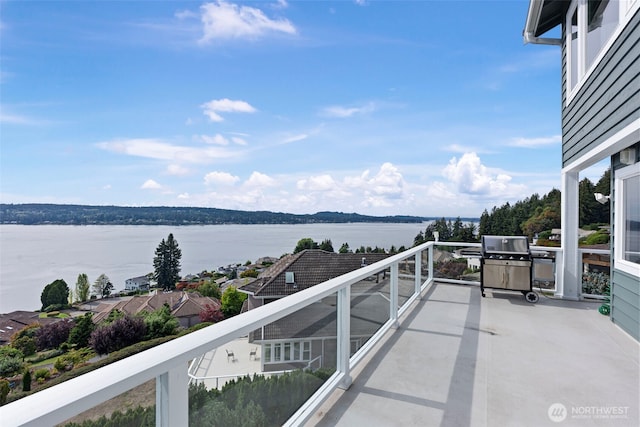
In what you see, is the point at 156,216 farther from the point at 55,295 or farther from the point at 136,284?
the point at 55,295

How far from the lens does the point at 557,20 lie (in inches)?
255

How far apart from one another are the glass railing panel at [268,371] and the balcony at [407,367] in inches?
1.1

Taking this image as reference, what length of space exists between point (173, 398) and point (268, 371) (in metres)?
0.68

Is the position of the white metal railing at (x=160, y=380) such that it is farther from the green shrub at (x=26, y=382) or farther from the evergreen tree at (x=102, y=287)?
the evergreen tree at (x=102, y=287)

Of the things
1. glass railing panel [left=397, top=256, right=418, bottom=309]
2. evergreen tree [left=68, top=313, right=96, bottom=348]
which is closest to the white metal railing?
glass railing panel [left=397, top=256, right=418, bottom=309]

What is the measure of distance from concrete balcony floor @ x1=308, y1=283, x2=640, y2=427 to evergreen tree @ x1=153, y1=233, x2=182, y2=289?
118ft

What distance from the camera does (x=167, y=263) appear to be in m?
37.6

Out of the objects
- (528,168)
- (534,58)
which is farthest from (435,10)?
(528,168)

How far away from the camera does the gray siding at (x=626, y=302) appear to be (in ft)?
12.7

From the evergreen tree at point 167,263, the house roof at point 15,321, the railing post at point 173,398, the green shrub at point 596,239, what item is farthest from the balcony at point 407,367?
the evergreen tree at point 167,263

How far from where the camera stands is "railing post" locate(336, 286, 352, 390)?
2.73 m

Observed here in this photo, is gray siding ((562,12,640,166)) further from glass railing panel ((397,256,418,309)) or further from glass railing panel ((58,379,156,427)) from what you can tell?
Result: glass railing panel ((58,379,156,427))

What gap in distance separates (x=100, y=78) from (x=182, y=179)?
20.8m

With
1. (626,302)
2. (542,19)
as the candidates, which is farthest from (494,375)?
(542,19)
